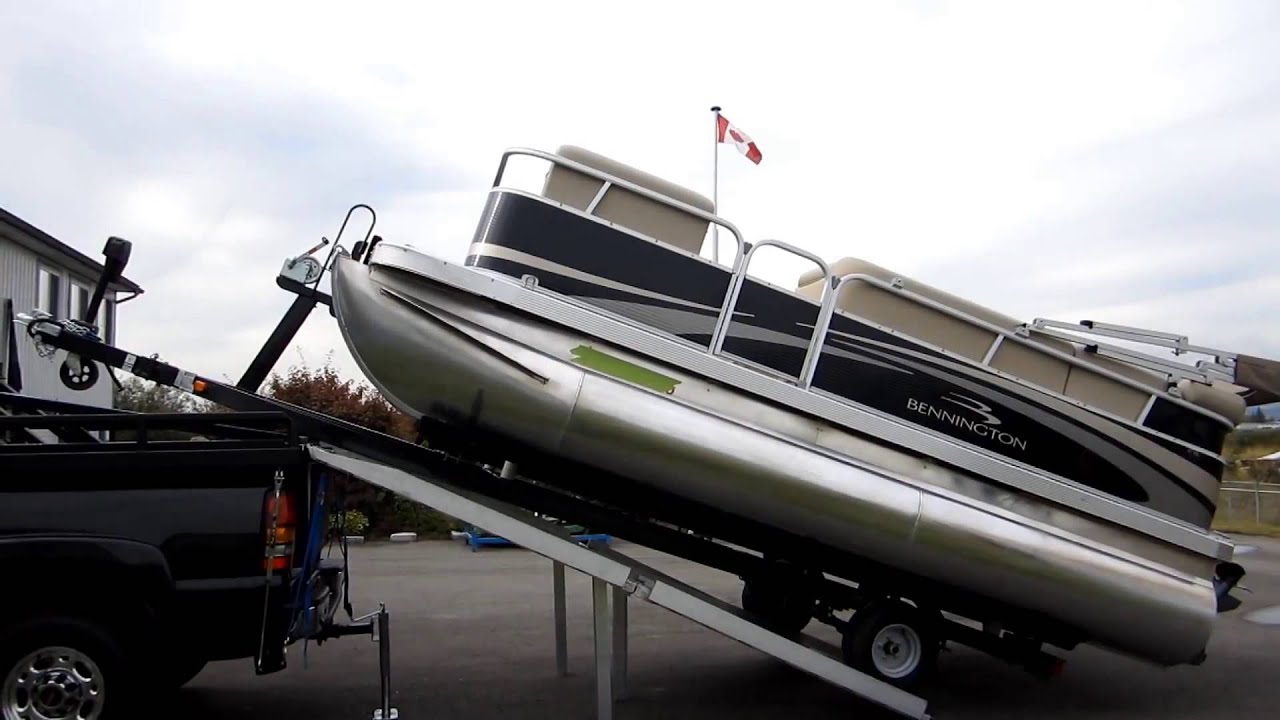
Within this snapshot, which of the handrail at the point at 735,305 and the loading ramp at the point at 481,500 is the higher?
the handrail at the point at 735,305

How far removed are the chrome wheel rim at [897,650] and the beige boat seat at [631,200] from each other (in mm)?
2741

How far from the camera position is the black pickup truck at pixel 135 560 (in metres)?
4.97

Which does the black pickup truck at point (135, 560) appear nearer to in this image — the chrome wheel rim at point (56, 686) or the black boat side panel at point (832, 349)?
the chrome wheel rim at point (56, 686)

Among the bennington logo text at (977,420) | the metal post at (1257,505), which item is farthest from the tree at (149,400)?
the metal post at (1257,505)

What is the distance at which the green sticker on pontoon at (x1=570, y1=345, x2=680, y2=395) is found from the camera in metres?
5.84

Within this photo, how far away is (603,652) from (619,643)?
0.70m

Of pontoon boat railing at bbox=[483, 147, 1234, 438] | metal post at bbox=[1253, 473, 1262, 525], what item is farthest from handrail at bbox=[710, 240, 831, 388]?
metal post at bbox=[1253, 473, 1262, 525]

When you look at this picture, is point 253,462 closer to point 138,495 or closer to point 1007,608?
point 138,495

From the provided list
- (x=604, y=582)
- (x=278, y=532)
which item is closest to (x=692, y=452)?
(x=604, y=582)

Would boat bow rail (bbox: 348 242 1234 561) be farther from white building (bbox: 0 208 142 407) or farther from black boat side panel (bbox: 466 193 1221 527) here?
white building (bbox: 0 208 142 407)

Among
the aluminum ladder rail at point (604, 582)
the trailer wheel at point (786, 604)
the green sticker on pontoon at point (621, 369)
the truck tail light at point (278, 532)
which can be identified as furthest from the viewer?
the trailer wheel at point (786, 604)

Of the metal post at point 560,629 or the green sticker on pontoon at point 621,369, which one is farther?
the metal post at point 560,629

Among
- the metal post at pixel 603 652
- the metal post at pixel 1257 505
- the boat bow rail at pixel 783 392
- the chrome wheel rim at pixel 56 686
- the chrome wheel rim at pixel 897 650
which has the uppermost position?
the metal post at pixel 1257 505

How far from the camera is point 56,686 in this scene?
16.3 feet
